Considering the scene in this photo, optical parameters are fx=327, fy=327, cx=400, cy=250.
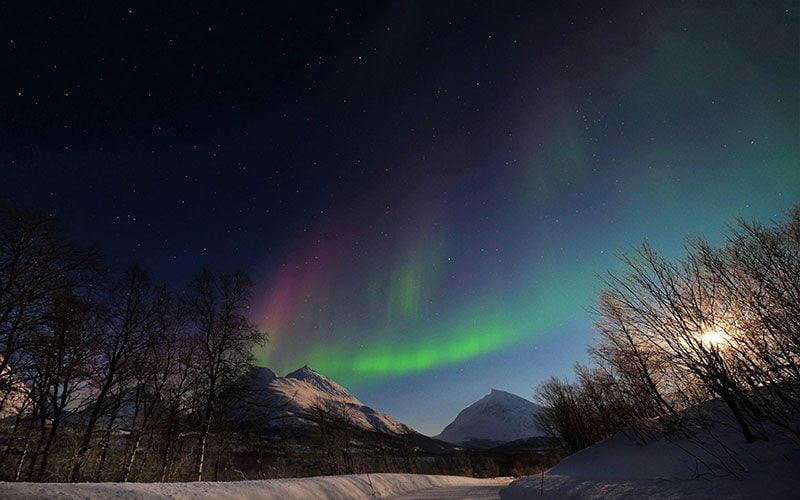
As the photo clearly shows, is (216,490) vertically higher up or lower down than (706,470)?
higher up

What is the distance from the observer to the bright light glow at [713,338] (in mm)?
6404

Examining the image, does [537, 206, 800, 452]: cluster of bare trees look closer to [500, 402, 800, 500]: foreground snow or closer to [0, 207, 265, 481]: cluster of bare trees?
[500, 402, 800, 500]: foreground snow

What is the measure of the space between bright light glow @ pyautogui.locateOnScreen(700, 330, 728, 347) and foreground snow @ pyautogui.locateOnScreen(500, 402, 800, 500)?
5.15 feet

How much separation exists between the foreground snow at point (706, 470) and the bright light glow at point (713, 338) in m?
1.57

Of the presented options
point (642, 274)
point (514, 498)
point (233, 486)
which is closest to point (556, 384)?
point (514, 498)

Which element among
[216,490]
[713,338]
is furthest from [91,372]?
[713,338]

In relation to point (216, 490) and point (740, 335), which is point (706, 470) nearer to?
point (740, 335)

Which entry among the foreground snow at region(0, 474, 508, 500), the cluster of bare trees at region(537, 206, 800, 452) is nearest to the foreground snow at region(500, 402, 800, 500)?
the cluster of bare trees at region(537, 206, 800, 452)

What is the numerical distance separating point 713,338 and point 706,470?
8.09 feet

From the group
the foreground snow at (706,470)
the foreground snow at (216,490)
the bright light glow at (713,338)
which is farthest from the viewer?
the bright light glow at (713,338)

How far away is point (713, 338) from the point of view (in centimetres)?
665

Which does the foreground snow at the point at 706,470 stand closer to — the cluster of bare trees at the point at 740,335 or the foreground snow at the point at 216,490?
the cluster of bare trees at the point at 740,335

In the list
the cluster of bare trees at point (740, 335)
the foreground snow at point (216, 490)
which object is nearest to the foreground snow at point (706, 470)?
the cluster of bare trees at point (740, 335)

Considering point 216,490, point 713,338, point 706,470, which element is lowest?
point 706,470
